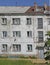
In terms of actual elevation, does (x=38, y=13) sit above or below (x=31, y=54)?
above

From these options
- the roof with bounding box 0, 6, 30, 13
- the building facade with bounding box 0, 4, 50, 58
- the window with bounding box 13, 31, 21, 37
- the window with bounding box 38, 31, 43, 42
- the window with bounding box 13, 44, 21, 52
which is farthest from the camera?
the roof with bounding box 0, 6, 30, 13

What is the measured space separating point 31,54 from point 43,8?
822 centimetres

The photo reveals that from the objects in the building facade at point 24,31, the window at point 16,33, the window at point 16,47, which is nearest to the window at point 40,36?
the building facade at point 24,31

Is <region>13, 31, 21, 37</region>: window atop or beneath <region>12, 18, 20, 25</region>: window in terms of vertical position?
beneath

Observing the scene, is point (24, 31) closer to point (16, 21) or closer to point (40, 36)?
point (16, 21)

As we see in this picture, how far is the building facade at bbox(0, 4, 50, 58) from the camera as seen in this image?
5522 cm

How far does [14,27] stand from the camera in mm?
55719

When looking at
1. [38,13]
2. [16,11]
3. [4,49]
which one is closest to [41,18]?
[38,13]

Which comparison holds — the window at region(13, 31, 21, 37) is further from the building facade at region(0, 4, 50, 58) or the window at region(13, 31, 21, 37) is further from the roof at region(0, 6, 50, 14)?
the roof at region(0, 6, 50, 14)

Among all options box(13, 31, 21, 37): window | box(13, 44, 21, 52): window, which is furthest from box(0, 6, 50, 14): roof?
box(13, 44, 21, 52): window

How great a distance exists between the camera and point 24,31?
5572 centimetres

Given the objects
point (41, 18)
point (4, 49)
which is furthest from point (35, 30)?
point (4, 49)

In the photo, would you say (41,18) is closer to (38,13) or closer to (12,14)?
(38,13)

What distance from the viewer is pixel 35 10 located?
5606 centimetres
